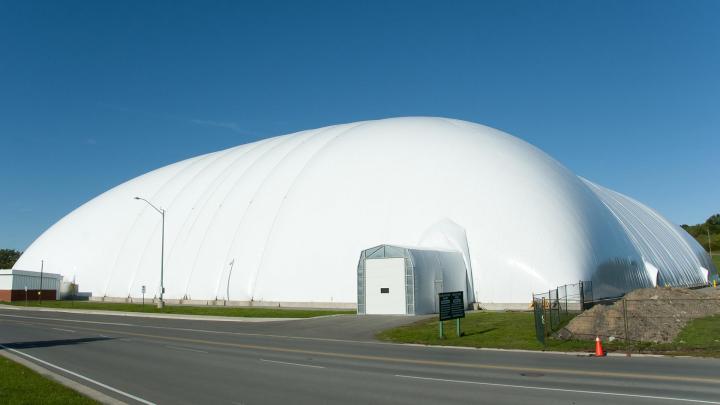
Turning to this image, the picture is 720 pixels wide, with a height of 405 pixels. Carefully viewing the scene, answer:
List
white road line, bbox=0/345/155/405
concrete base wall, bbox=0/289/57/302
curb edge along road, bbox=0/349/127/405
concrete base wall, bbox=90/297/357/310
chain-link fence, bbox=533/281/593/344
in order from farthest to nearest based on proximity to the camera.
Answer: concrete base wall, bbox=0/289/57/302
concrete base wall, bbox=90/297/357/310
chain-link fence, bbox=533/281/593/344
white road line, bbox=0/345/155/405
curb edge along road, bbox=0/349/127/405

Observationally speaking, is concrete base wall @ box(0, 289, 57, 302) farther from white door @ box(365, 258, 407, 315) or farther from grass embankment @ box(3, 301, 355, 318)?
white door @ box(365, 258, 407, 315)

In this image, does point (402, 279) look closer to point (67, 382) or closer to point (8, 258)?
point (67, 382)

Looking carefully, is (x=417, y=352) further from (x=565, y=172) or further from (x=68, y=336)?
(x=565, y=172)

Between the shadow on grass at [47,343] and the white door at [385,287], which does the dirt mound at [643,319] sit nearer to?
the white door at [385,287]

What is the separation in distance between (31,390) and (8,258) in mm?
180991

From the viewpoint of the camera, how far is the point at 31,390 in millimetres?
11758

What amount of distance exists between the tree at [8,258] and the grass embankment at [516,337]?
6489 inches

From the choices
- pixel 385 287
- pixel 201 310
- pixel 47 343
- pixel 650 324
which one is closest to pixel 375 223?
pixel 385 287

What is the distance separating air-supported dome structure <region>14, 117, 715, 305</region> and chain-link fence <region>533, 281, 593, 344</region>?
2.21 feet

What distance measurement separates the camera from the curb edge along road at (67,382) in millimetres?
11078

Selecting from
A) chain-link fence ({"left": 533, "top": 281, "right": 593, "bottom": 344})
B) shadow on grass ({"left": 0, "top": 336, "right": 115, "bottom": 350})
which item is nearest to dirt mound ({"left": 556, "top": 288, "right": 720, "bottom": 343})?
chain-link fence ({"left": 533, "top": 281, "right": 593, "bottom": 344})

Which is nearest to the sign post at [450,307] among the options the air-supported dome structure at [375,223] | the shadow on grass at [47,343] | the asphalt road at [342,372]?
the asphalt road at [342,372]

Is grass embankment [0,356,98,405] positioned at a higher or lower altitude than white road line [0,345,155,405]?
higher

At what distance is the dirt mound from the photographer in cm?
2131
